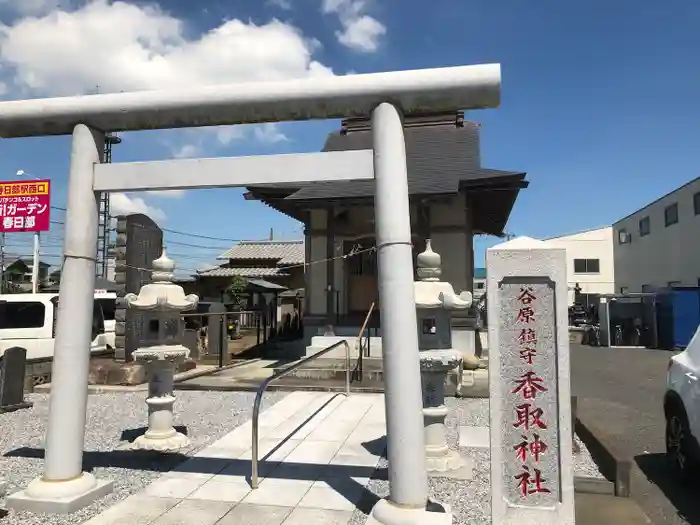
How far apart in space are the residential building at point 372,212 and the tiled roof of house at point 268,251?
15202 mm

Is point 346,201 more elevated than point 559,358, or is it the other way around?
point 346,201

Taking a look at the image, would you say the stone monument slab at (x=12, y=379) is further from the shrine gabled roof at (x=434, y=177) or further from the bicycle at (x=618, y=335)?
the bicycle at (x=618, y=335)

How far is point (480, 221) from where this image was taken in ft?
57.5

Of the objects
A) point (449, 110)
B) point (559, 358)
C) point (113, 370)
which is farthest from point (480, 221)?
point (559, 358)

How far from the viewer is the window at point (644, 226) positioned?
1168 inches

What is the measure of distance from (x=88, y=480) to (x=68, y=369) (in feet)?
3.35

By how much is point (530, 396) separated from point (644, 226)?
31124 millimetres

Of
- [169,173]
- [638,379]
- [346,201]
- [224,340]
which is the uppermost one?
[346,201]

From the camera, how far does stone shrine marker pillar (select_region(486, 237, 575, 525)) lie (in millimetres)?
3598

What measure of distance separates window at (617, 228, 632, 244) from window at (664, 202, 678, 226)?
614 cm

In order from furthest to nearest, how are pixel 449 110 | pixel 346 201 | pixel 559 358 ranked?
pixel 346 201
pixel 449 110
pixel 559 358

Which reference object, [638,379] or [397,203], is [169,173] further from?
[638,379]

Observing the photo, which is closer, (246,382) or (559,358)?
(559,358)

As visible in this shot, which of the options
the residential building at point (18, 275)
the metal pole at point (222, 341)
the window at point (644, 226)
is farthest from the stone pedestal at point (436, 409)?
the residential building at point (18, 275)
